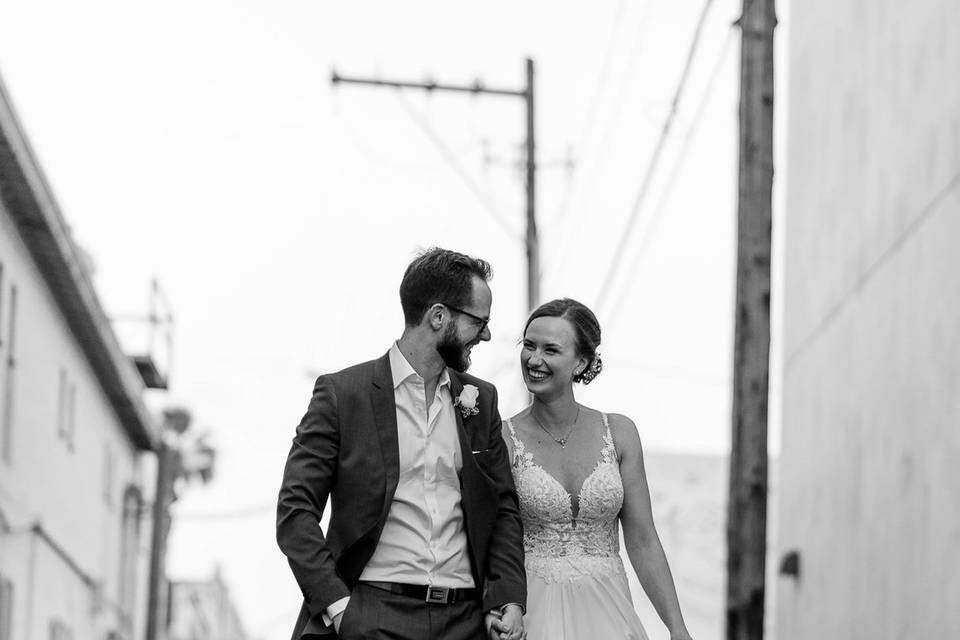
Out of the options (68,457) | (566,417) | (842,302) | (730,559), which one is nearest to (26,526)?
(68,457)

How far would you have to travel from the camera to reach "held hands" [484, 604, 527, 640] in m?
6.85

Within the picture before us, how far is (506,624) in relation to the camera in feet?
22.5

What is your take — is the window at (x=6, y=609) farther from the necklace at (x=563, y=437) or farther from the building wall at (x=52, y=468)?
the necklace at (x=563, y=437)

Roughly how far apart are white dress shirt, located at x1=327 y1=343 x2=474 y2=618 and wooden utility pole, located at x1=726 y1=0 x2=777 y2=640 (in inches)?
172

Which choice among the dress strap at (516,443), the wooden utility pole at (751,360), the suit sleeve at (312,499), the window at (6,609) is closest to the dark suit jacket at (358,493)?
the suit sleeve at (312,499)

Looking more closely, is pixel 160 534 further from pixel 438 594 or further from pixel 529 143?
pixel 438 594

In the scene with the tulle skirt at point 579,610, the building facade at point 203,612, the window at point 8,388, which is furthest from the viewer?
the building facade at point 203,612

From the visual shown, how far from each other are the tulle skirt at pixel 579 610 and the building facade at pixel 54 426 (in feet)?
37.4

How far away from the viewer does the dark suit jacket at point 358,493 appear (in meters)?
6.70

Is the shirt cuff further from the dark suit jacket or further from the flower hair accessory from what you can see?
the flower hair accessory

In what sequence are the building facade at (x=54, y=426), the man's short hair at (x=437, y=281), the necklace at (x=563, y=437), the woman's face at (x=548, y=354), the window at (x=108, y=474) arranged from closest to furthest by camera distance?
the man's short hair at (x=437, y=281) < the woman's face at (x=548, y=354) < the necklace at (x=563, y=437) < the building facade at (x=54, y=426) < the window at (x=108, y=474)

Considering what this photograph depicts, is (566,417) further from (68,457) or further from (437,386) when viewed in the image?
(68,457)

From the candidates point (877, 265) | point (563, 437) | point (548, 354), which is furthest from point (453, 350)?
point (877, 265)

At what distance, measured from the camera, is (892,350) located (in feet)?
45.8
